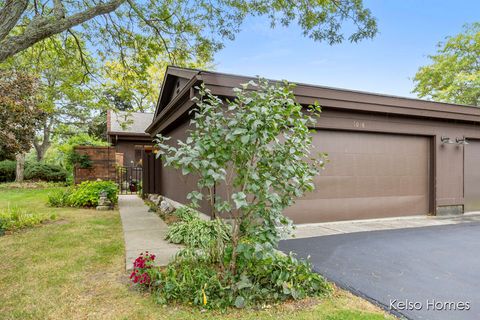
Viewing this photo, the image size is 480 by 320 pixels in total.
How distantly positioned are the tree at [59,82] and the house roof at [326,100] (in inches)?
102

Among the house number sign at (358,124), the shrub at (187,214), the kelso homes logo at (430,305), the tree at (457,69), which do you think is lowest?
the kelso homes logo at (430,305)

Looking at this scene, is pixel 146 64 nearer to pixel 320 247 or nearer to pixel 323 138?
pixel 323 138

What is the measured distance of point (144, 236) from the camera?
541 cm

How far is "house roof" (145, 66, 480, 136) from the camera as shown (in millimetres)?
5348

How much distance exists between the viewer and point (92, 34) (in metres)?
8.10

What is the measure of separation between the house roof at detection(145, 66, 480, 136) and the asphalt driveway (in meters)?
2.89

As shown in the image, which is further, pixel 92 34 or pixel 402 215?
pixel 92 34

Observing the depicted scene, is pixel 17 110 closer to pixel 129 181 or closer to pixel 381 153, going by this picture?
pixel 129 181

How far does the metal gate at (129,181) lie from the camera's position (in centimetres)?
1366

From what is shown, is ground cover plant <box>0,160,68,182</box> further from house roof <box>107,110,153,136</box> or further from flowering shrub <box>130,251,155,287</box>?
flowering shrub <box>130,251,155,287</box>

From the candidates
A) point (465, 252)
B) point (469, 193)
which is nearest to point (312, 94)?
point (465, 252)

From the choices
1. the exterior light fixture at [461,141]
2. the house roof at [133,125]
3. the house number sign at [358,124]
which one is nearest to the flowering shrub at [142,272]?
the house number sign at [358,124]

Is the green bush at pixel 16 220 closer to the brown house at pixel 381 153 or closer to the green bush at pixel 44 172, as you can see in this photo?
the brown house at pixel 381 153

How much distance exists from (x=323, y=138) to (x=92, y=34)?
691cm
